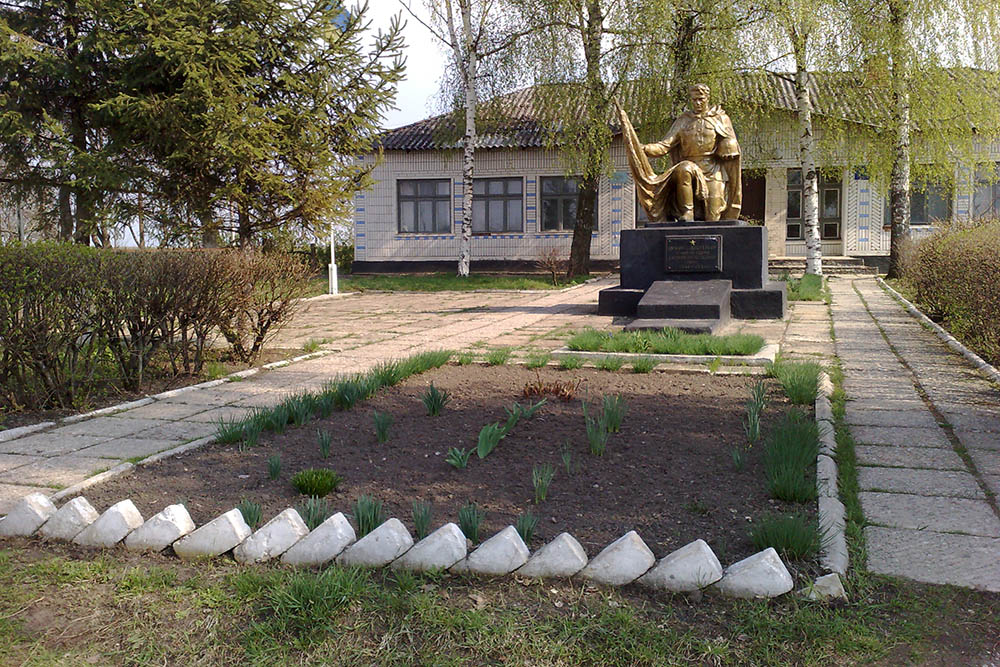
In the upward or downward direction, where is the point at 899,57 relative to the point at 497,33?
downward

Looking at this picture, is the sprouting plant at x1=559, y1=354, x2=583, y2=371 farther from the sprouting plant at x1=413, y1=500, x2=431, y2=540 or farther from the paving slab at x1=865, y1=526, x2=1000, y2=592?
the sprouting plant at x1=413, y1=500, x2=431, y2=540

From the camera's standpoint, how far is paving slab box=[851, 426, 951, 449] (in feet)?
15.9

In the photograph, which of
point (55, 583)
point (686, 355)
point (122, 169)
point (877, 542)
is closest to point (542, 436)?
point (877, 542)

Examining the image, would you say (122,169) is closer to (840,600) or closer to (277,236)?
(277,236)

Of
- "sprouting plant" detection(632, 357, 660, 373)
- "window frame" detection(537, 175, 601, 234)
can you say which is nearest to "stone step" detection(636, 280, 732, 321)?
"sprouting plant" detection(632, 357, 660, 373)

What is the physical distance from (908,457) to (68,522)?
163 inches

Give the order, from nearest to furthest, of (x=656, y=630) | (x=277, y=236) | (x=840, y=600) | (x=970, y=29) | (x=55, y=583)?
1. (x=656, y=630)
2. (x=840, y=600)
3. (x=55, y=583)
4. (x=277, y=236)
5. (x=970, y=29)

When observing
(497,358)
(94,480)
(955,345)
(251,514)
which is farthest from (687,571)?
(955,345)

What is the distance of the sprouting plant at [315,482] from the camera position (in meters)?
3.86

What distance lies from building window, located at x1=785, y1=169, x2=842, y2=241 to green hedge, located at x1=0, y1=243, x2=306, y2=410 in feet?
72.7

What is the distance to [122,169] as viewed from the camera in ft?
42.4

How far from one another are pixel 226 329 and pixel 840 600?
20.6 ft

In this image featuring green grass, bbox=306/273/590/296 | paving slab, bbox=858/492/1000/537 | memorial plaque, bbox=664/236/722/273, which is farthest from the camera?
green grass, bbox=306/273/590/296

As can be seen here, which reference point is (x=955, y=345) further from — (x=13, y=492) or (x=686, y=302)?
(x=13, y=492)
